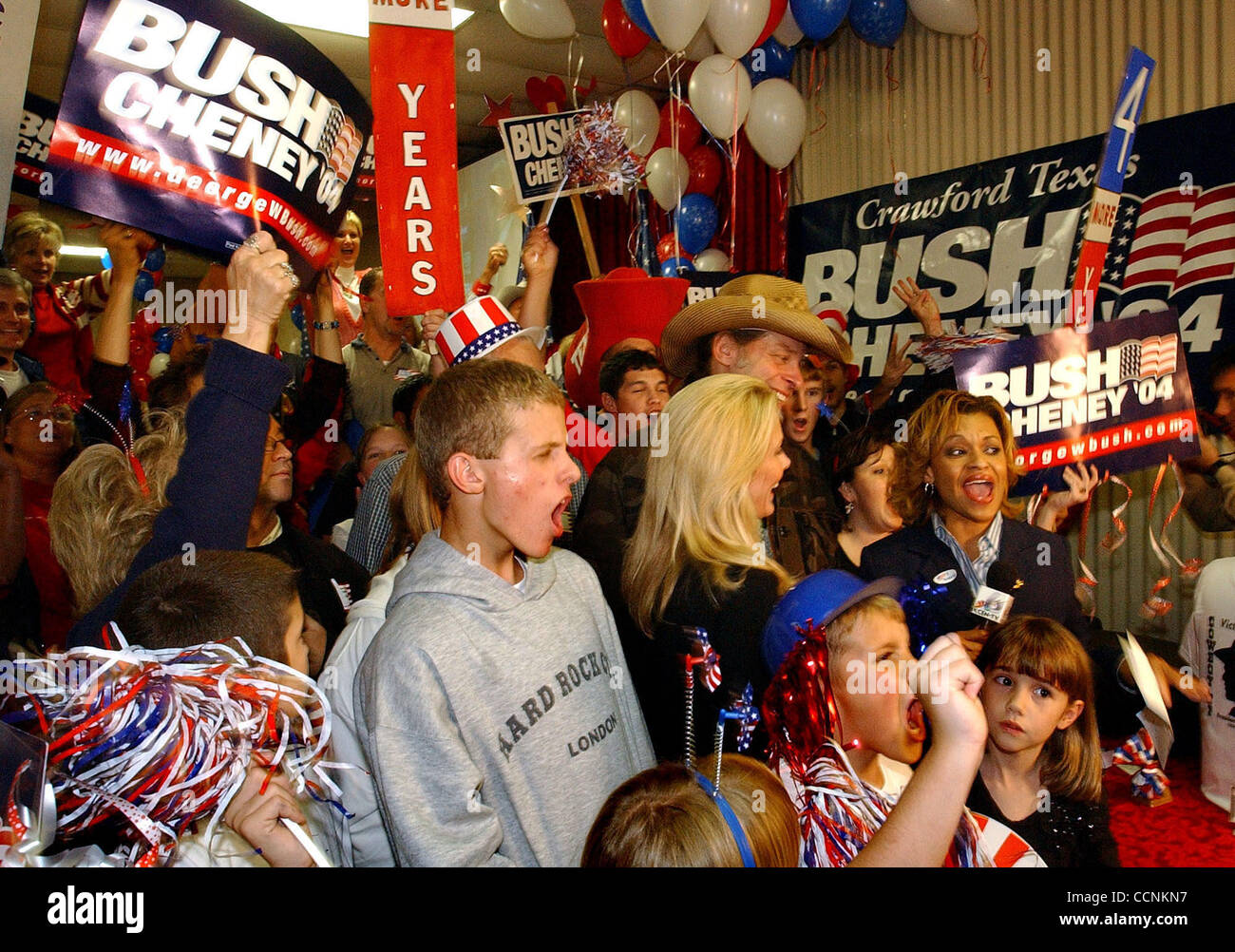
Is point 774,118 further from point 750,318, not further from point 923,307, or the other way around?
point 750,318

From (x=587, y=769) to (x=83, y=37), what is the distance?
1.48 metres

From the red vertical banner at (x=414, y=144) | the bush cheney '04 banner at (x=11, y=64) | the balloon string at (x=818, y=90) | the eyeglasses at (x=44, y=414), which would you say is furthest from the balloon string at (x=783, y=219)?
the bush cheney '04 banner at (x=11, y=64)

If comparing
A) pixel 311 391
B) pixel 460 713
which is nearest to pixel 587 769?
pixel 460 713

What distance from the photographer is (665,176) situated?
5.36 meters

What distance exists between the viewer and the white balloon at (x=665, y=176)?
5.35m

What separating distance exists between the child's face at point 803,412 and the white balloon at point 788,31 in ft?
7.57

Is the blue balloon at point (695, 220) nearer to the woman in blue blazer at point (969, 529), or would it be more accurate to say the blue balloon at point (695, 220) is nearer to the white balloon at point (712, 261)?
the white balloon at point (712, 261)

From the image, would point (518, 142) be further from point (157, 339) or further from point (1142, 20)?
point (1142, 20)

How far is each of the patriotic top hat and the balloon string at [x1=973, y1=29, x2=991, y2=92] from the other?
3.33 meters

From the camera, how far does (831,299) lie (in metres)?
5.36

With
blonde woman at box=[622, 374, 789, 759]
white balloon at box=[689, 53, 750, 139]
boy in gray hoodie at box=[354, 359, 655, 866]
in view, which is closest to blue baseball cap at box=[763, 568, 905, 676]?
blonde woman at box=[622, 374, 789, 759]

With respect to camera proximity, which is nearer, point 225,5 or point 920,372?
point 225,5

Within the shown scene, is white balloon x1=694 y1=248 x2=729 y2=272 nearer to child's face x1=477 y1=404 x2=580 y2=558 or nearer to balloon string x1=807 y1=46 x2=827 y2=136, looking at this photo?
balloon string x1=807 y1=46 x2=827 y2=136

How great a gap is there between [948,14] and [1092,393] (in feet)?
9.69
